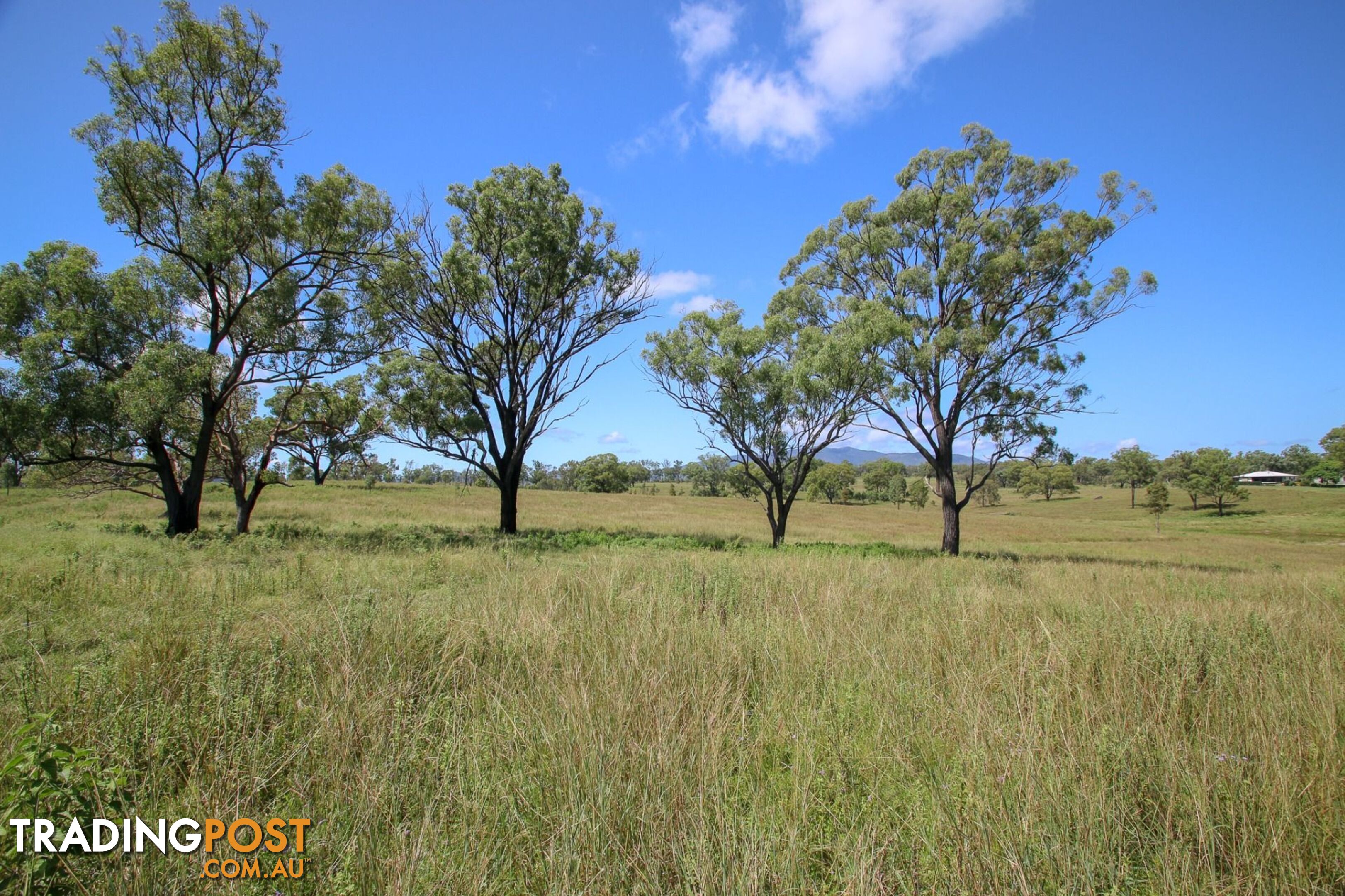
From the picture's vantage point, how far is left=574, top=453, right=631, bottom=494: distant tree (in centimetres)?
10088

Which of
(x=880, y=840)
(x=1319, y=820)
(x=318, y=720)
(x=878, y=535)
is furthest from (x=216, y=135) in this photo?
(x=878, y=535)

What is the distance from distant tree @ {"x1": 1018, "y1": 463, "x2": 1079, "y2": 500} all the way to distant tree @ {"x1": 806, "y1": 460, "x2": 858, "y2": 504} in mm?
33553

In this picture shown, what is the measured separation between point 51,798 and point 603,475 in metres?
99.1

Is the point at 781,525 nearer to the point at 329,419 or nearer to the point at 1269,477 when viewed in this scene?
the point at 329,419

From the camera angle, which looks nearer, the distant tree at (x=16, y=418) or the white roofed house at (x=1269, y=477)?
the distant tree at (x=16, y=418)

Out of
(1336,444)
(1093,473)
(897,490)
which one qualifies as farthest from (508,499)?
(1093,473)

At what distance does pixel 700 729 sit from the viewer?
10.8ft

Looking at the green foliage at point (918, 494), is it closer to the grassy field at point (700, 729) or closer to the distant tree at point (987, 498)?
the distant tree at point (987, 498)

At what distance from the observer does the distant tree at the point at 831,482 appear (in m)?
84.2

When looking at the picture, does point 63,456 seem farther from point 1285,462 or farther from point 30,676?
point 1285,462

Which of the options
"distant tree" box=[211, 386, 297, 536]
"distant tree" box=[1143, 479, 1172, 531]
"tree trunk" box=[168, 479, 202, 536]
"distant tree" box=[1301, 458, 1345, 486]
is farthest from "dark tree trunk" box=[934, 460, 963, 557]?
"distant tree" box=[1301, 458, 1345, 486]

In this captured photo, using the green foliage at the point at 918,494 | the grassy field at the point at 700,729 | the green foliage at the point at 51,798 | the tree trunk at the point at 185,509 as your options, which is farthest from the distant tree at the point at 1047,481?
the green foliage at the point at 51,798

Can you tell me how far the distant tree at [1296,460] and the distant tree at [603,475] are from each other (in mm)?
164001

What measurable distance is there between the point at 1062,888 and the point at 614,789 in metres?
1.94
